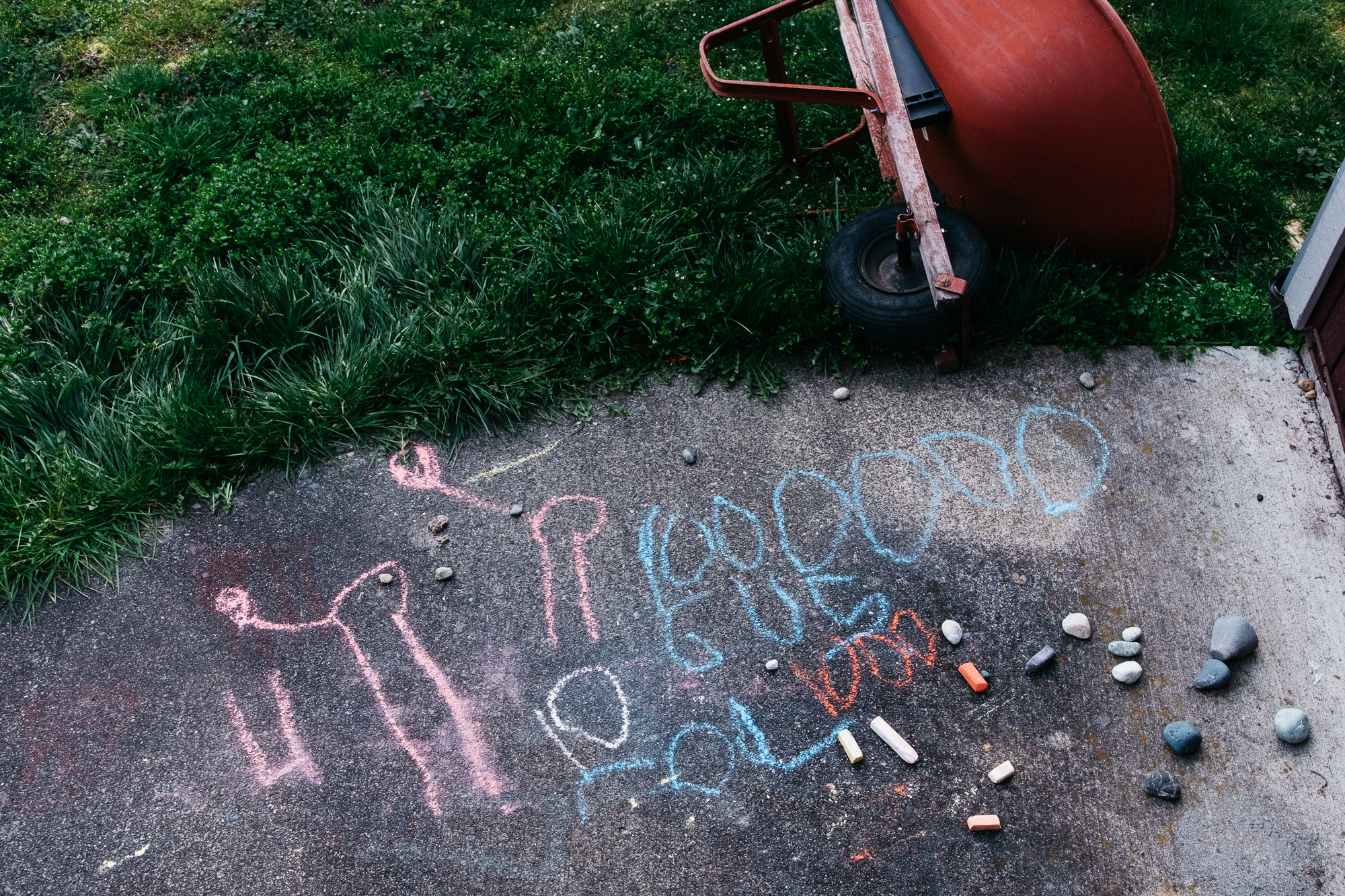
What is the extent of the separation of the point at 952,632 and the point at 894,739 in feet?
1.48

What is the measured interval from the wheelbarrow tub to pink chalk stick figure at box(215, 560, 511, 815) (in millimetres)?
2970

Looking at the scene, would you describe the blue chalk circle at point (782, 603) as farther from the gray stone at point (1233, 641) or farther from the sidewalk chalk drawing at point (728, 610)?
the gray stone at point (1233, 641)

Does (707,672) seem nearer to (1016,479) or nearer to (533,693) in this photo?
(533,693)

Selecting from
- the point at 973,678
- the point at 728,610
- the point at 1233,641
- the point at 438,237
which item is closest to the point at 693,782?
the point at 728,610

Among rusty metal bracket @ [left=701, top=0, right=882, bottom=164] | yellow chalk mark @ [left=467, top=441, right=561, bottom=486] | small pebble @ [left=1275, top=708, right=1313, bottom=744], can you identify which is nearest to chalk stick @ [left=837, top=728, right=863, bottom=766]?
small pebble @ [left=1275, top=708, right=1313, bottom=744]

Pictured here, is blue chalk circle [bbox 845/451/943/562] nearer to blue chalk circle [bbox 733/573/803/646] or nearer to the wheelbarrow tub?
blue chalk circle [bbox 733/573/803/646]

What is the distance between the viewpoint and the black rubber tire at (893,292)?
12.6 feet

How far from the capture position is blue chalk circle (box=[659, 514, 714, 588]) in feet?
11.5

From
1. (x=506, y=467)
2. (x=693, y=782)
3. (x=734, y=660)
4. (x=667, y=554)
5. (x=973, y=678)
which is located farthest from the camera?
(x=506, y=467)

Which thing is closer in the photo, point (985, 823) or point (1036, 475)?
point (985, 823)

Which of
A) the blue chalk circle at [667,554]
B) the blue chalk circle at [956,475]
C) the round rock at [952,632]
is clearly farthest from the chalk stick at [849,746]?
the blue chalk circle at [956,475]

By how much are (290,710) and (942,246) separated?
2988 millimetres

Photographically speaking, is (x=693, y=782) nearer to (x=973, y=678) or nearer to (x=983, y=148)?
(x=973, y=678)

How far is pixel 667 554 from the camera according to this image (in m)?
3.58
